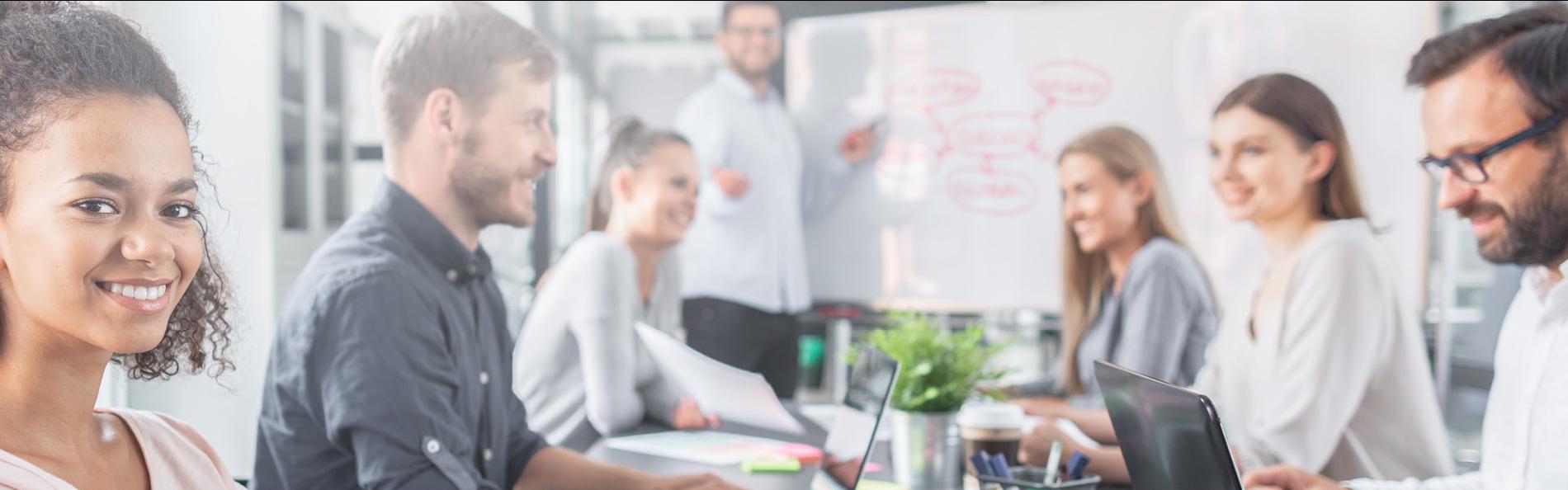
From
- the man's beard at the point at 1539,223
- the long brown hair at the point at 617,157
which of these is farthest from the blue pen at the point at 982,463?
the long brown hair at the point at 617,157

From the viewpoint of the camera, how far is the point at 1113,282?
9.86 ft

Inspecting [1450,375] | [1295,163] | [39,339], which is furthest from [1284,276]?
[39,339]

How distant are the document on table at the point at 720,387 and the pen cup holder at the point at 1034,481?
1.69 ft

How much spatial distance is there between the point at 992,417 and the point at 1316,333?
0.88m

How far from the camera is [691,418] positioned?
7.13 ft

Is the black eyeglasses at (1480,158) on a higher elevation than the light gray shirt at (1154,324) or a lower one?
higher

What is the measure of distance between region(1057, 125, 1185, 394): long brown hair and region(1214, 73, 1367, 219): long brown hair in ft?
1.28

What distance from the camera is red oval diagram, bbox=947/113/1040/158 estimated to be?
130 inches

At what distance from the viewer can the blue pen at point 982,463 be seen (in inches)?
63.1

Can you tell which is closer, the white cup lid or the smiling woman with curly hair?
the smiling woman with curly hair

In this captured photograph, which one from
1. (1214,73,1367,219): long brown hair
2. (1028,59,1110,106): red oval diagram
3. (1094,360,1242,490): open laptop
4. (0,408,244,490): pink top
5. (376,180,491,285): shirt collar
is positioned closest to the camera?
(1094,360,1242,490): open laptop

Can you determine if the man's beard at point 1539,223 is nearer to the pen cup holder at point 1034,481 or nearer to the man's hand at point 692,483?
the pen cup holder at point 1034,481

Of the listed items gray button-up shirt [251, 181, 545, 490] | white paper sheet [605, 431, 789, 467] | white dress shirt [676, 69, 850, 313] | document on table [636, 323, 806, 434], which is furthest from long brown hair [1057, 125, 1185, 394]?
gray button-up shirt [251, 181, 545, 490]

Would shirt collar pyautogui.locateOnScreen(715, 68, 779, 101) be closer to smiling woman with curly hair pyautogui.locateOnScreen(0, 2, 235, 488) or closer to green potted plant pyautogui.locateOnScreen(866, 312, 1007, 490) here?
green potted plant pyautogui.locateOnScreen(866, 312, 1007, 490)
